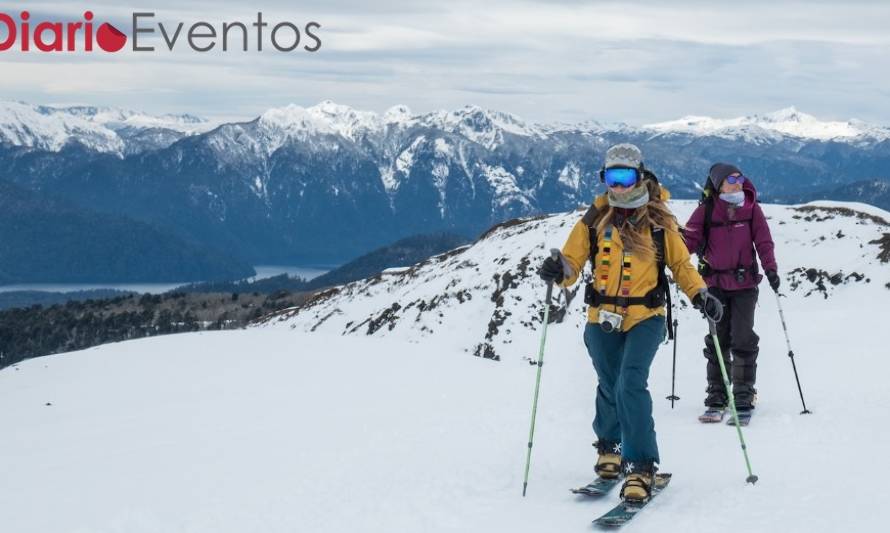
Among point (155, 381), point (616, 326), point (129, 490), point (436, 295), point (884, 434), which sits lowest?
point (436, 295)

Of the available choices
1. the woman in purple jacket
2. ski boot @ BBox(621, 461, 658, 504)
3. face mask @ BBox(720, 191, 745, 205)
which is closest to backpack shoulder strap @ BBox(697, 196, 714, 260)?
the woman in purple jacket

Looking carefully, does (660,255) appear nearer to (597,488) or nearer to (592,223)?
(592,223)

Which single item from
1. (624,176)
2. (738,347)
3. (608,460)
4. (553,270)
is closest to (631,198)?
(624,176)

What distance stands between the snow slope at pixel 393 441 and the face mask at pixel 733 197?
2.95 meters

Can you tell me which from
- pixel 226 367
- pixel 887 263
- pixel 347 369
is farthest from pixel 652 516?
pixel 887 263

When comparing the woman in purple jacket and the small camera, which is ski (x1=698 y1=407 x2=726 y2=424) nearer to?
the woman in purple jacket

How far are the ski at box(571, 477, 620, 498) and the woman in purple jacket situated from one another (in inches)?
142

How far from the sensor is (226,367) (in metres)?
19.8

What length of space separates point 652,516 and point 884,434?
4.17m

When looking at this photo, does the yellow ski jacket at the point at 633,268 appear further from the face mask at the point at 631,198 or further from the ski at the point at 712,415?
the ski at the point at 712,415

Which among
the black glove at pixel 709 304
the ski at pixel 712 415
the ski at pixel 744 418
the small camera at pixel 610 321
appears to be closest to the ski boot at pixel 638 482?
the small camera at pixel 610 321

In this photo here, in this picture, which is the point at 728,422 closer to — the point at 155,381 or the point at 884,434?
the point at 884,434

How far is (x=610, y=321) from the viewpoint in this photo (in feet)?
26.1

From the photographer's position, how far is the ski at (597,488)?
793cm
